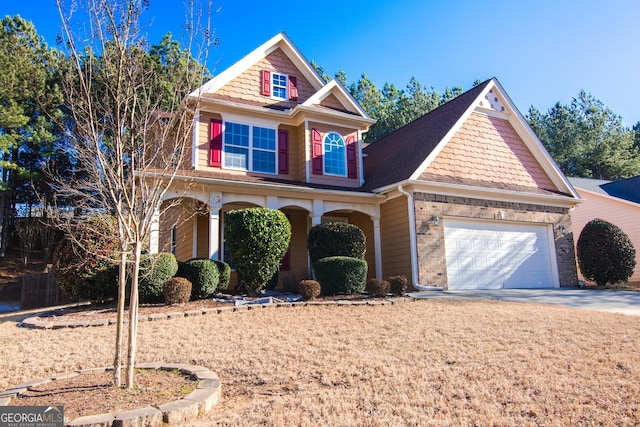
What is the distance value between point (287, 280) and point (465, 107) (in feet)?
27.7

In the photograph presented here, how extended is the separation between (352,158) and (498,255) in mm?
5651

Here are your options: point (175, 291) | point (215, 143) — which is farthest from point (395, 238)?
point (175, 291)

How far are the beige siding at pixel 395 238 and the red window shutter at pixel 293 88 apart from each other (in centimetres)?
478

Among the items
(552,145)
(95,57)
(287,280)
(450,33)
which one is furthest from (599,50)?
(552,145)

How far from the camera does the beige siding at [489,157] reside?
14.4 metres

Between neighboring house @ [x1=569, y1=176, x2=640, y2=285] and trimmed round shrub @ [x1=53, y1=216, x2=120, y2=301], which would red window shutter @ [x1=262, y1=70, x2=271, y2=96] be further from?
neighboring house @ [x1=569, y1=176, x2=640, y2=285]

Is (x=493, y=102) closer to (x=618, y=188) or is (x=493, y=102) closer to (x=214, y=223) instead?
(x=214, y=223)

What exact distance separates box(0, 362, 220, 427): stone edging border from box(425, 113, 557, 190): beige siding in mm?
10749

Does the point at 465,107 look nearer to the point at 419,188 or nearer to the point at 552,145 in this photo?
the point at 419,188

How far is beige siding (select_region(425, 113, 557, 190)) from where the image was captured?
14.4 m

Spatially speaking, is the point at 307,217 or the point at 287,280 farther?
the point at 307,217

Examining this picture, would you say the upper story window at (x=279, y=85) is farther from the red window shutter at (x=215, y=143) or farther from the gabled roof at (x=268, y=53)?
the red window shutter at (x=215, y=143)

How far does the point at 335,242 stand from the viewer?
11789 millimetres

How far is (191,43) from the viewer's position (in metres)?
5.35
